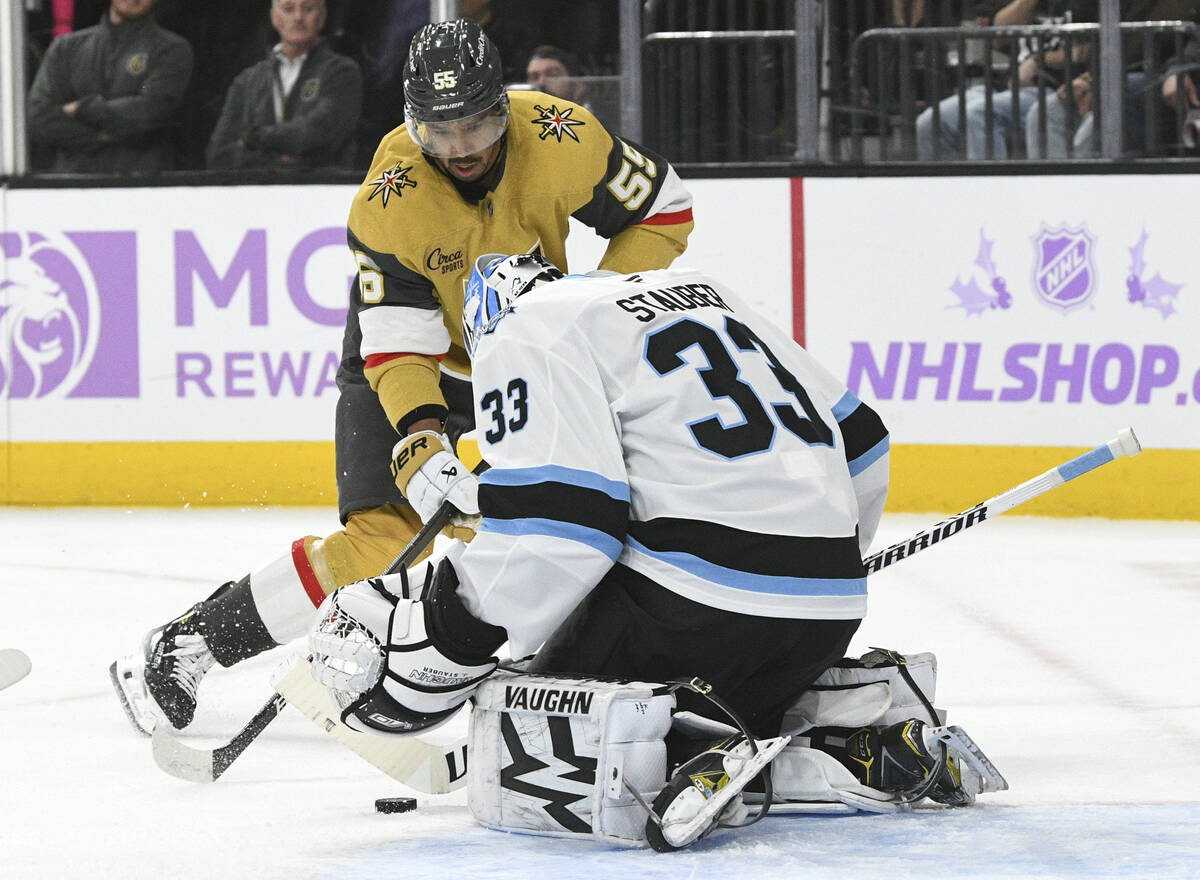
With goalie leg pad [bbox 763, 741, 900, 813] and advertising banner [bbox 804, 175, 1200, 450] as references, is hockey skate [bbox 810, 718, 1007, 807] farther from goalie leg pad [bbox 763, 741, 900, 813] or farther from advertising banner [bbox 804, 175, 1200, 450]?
advertising banner [bbox 804, 175, 1200, 450]

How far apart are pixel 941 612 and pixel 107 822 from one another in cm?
196

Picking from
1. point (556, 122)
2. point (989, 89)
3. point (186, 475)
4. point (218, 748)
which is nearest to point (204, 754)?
point (218, 748)

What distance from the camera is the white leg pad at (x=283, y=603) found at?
2.77 metres

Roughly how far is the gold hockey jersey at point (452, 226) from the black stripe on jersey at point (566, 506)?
70cm

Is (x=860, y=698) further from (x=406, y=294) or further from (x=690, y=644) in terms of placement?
(x=406, y=294)

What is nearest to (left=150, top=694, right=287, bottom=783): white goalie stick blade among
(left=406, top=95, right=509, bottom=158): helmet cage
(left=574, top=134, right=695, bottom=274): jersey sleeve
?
(left=406, top=95, right=509, bottom=158): helmet cage

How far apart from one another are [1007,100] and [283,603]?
9.89 feet

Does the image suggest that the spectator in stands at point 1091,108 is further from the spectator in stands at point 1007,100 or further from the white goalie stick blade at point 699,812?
the white goalie stick blade at point 699,812

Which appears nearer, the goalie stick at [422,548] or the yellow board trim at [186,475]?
the goalie stick at [422,548]

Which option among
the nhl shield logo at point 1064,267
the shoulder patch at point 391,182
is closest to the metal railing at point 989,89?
the nhl shield logo at point 1064,267

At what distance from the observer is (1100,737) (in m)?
2.66

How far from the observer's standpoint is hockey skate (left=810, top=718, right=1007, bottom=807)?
7.14 feet

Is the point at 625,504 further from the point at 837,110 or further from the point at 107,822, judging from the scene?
the point at 837,110

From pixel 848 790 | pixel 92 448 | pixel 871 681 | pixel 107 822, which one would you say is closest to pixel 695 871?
pixel 848 790
